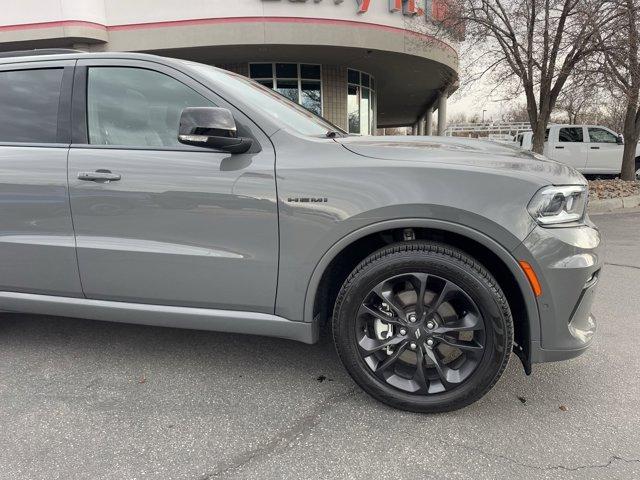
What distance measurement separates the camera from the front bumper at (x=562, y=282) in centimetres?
211

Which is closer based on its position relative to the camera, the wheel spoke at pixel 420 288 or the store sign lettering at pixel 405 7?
the wheel spoke at pixel 420 288

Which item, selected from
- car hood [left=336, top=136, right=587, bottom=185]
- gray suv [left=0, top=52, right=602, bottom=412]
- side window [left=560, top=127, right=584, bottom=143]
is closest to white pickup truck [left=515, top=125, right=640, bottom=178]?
side window [left=560, top=127, right=584, bottom=143]

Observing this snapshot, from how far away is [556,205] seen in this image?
2154 millimetres

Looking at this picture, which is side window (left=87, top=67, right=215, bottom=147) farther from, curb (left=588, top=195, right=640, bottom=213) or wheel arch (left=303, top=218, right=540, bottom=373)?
curb (left=588, top=195, right=640, bottom=213)

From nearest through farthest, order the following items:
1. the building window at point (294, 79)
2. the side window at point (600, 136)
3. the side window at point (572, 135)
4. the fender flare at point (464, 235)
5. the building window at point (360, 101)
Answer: the fender flare at point (464, 235) → the side window at point (600, 136) → the side window at point (572, 135) → the building window at point (294, 79) → the building window at point (360, 101)

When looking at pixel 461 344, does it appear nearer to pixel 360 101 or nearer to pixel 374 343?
pixel 374 343

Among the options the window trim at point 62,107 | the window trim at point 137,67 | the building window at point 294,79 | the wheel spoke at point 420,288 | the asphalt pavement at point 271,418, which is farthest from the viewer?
the building window at point 294,79

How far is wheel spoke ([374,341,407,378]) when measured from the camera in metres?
2.35

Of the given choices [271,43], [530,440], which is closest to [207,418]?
[530,440]

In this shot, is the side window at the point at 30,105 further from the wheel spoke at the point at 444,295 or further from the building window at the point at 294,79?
the building window at the point at 294,79

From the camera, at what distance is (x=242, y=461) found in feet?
6.83

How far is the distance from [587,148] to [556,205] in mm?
13544

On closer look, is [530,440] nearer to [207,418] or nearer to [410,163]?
[410,163]

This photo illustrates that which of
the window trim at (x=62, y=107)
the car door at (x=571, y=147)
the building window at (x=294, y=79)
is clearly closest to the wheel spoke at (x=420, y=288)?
the window trim at (x=62, y=107)
